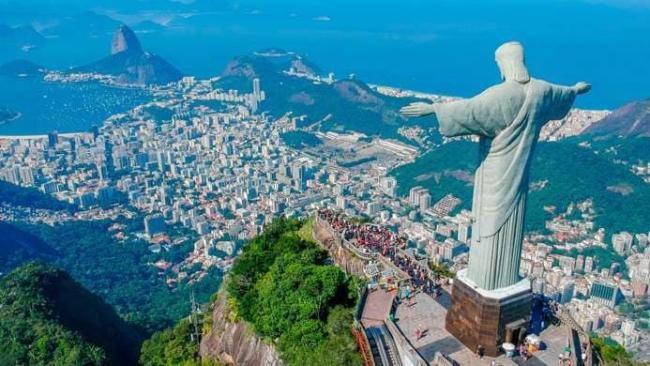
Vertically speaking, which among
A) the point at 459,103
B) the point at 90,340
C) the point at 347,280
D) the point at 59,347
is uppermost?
the point at 459,103

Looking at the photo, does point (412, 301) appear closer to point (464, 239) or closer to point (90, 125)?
point (464, 239)

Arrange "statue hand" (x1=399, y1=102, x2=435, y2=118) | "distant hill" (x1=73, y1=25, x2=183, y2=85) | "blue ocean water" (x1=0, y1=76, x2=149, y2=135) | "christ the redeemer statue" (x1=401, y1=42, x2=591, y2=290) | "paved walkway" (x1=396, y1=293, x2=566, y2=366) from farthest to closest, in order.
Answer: "distant hill" (x1=73, y1=25, x2=183, y2=85)
"blue ocean water" (x1=0, y1=76, x2=149, y2=135)
"paved walkway" (x1=396, y1=293, x2=566, y2=366)
"christ the redeemer statue" (x1=401, y1=42, x2=591, y2=290)
"statue hand" (x1=399, y1=102, x2=435, y2=118)

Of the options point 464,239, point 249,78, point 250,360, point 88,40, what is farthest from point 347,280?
point 88,40

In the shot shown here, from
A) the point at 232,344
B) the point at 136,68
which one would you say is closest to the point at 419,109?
the point at 232,344

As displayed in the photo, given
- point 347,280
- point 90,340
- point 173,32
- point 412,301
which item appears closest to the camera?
point 412,301

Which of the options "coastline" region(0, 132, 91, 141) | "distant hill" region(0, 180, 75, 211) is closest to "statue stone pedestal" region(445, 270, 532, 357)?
"distant hill" region(0, 180, 75, 211)

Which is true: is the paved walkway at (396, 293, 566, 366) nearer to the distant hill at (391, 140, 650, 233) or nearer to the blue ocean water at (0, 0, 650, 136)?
the distant hill at (391, 140, 650, 233)
